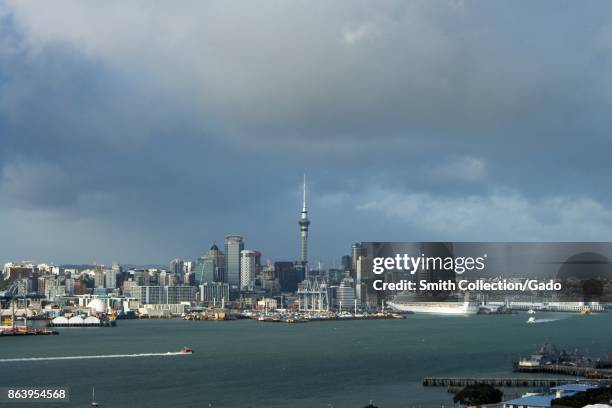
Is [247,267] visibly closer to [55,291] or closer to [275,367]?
[55,291]

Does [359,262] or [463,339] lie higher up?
[359,262]

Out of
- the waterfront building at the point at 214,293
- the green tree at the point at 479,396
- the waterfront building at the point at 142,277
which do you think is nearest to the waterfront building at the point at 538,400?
the green tree at the point at 479,396

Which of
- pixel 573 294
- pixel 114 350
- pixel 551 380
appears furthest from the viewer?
pixel 573 294

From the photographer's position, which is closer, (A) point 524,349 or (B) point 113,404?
(B) point 113,404

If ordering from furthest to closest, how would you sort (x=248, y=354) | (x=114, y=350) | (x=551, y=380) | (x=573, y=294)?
(x=573, y=294)
(x=114, y=350)
(x=248, y=354)
(x=551, y=380)

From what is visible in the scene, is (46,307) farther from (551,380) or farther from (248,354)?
(551,380)

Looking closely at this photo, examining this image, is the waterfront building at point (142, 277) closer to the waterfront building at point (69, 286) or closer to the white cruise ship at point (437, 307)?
the waterfront building at point (69, 286)

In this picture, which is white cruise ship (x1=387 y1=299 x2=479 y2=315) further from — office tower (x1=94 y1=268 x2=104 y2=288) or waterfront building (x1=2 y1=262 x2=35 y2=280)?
waterfront building (x1=2 y1=262 x2=35 y2=280)

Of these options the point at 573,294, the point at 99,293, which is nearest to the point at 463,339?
the point at 573,294

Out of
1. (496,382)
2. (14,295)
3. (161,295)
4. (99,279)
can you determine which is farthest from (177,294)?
(496,382)
